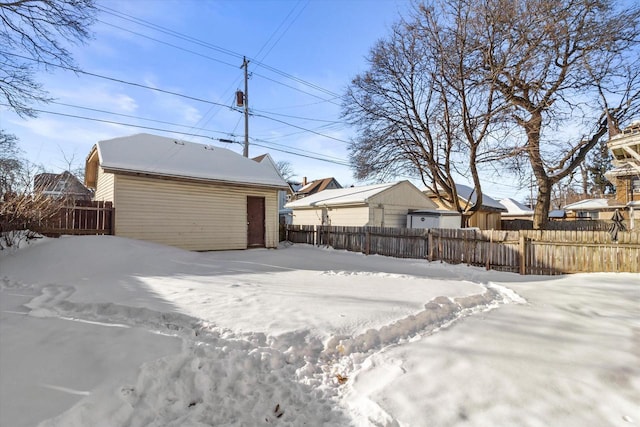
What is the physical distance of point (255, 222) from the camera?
13000mm

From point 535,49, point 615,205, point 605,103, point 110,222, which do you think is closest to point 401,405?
point 110,222

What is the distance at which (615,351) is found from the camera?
327 centimetres

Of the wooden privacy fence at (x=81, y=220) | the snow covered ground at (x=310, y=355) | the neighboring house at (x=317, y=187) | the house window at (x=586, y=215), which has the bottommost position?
the snow covered ground at (x=310, y=355)

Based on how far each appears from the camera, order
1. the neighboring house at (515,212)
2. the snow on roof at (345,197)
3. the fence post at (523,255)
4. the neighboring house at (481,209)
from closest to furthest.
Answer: the fence post at (523,255)
the snow on roof at (345,197)
the neighboring house at (481,209)
the neighboring house at (515,212)

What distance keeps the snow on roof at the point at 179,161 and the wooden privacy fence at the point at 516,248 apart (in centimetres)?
503

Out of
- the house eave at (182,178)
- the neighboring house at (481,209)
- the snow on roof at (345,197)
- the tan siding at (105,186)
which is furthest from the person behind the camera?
the neighboring house at (481,209)

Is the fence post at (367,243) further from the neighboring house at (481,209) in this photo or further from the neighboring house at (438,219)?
the neighboring house at (481,209)

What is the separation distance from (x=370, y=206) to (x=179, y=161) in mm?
9516

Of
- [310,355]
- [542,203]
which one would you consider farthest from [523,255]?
[310,355]

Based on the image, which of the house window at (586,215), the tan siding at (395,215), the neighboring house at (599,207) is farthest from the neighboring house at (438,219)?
Answer: the house window at (586,215)

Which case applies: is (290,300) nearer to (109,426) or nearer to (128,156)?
(109,426)

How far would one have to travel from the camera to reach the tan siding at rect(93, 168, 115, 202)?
10423 mm

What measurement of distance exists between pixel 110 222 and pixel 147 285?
5447 mm

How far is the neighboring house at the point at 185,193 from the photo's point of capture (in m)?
10.2
